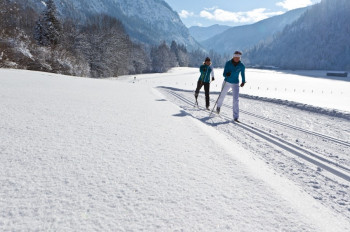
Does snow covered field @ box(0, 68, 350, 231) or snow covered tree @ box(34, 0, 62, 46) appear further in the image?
snow covered tree @ box(34, 0, 62, 46)

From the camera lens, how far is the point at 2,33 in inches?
897

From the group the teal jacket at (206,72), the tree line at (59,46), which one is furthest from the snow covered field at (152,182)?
the tree line at (59,46)

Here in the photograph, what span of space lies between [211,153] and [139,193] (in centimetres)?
137

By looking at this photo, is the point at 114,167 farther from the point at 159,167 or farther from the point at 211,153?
the point at 211,153

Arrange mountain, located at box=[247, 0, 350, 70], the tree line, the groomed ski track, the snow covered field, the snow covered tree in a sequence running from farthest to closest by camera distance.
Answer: mountain, located at box=[247, 0, 350, 70] < the snow covered tree < the tree line < the groomed ski track < the snow covered field

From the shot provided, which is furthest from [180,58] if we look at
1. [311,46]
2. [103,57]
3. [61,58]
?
[311,46]

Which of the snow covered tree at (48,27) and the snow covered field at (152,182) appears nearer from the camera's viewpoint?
the snow covered field at (152,182)

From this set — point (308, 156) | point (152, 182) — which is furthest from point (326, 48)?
point (152, 182)

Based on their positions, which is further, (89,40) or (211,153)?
(89,40)

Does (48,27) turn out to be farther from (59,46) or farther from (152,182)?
(152,182)

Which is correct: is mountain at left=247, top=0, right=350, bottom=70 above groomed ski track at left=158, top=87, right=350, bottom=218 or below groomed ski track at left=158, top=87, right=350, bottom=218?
above

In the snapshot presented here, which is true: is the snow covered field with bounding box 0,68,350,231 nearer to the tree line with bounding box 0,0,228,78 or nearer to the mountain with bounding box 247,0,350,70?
the tree line with bounding box 0,0,228,78

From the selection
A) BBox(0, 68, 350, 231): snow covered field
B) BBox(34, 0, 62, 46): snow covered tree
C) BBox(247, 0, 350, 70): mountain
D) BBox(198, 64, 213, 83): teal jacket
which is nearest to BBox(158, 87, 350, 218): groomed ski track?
BBox(0, 68, 350, 231): snow covered field

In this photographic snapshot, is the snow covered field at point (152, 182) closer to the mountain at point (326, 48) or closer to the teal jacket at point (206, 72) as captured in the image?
the teal jacket at point (206, 72)
